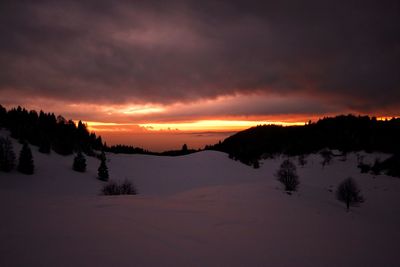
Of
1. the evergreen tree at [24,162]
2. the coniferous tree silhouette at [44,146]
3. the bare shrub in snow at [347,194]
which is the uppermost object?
the coniferous tree silhouette at [44,146]

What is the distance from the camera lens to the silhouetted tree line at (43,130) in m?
55.2

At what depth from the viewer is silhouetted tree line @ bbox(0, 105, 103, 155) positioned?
55.2 metres

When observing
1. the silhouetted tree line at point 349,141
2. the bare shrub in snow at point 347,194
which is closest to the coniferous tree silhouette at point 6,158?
the bare shrub in snow at point 347,194

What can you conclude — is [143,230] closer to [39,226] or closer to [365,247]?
[39,226]

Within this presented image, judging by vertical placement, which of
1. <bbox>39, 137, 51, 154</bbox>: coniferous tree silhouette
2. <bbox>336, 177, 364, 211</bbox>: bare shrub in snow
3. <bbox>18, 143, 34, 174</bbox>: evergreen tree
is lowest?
<bbox>336, 177, 364, 211</bbox>: bare shrub in snow

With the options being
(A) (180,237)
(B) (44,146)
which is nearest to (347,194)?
(A) (180,237)

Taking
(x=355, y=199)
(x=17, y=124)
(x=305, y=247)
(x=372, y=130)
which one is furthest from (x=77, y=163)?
(x=372, y=130)

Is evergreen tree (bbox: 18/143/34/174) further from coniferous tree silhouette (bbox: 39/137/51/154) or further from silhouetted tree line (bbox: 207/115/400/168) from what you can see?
silhouetted tree line (bbox: 207/115/400/168)

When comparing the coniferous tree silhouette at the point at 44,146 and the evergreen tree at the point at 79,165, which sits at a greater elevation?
the coniferous tree silhouette at the point at 44,146

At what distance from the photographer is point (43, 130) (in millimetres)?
66062

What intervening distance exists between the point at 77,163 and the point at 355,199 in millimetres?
54707

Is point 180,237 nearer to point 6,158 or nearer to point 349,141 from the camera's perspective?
point 6,158

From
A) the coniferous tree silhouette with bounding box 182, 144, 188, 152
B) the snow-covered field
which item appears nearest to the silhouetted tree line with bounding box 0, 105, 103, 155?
the snow-covered field

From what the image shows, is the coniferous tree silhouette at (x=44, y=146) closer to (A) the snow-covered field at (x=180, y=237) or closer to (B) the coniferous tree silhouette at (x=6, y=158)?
(B) the coniferous tree silhouette at (x=6, y=158)
